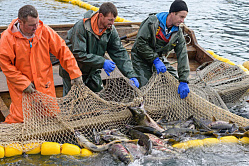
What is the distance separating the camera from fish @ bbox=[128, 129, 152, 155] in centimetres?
421

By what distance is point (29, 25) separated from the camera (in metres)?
4.00

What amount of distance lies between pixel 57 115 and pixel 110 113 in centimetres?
89

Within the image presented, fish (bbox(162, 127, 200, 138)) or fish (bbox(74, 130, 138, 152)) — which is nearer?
fish (bbox(74, 130, 138, 152))

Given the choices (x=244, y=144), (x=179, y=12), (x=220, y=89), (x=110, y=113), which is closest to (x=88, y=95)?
(x=110, y=113)

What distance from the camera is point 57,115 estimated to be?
4512 mm

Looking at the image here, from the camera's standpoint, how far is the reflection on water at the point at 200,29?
4.29m

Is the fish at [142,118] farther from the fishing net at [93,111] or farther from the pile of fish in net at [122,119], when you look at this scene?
the fishing net at [93,111]

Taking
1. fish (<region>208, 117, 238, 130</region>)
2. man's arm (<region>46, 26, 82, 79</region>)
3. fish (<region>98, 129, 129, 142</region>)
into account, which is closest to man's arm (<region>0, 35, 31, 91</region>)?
man's arm (<region>46, 26, 82, 79</region>)

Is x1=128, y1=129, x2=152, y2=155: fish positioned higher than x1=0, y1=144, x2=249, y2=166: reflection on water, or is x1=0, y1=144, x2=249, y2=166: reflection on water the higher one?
x1=128, y1=129, x2=152, y2=155: fish

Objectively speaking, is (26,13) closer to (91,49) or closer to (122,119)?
(91,49)

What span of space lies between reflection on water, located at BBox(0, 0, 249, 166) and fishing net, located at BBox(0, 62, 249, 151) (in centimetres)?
39

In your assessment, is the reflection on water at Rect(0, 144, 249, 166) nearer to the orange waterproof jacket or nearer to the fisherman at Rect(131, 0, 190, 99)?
the orange waterproof jacket

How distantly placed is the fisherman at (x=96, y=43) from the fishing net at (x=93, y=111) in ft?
0.93

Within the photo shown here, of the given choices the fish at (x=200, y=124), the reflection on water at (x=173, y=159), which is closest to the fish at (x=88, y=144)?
the reflection on water at (x=173, y=159)
